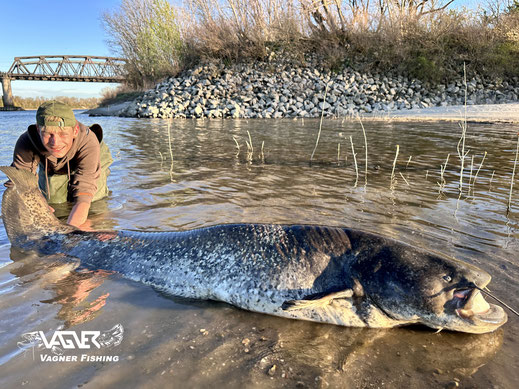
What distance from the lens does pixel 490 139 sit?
11.1 m

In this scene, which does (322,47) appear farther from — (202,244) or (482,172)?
(202,244)

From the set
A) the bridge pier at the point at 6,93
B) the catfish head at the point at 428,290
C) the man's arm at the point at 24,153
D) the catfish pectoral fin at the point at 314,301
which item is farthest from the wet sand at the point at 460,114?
the bridge pier at the point at 6,93

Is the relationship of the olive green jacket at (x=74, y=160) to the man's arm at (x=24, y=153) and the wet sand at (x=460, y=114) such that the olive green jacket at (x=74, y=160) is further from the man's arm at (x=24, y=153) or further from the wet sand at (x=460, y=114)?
the wet sand at (x=460, y=114)

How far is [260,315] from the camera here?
2631mm

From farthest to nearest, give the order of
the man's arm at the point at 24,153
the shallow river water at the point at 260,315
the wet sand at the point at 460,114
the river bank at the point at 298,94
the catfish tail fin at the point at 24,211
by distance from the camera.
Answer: the river bank at the point at 298,94 < the wet sand at the point at 460,114 < the man's arm at the point at 24,153 < the catfish tail fin at the point at 24,211 < the shallow river water at the point at 260,315

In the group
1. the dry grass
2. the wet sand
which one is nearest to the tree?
the dry grass

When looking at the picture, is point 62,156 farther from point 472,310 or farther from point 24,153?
point 472,310

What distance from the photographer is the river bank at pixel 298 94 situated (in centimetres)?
2166

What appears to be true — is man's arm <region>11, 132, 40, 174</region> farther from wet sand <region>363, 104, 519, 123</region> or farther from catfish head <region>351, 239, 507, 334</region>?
wet sand <region>363, 104, 519, 123</region>

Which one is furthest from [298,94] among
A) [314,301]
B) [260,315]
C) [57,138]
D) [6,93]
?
[6,93]

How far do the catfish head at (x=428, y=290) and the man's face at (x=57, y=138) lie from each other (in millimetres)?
3586

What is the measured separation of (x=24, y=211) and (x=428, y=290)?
366cm

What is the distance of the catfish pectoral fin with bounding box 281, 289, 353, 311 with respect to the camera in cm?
226

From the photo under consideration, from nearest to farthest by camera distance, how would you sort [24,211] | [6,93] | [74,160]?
[24,211] < [74,160] < [6,93]
